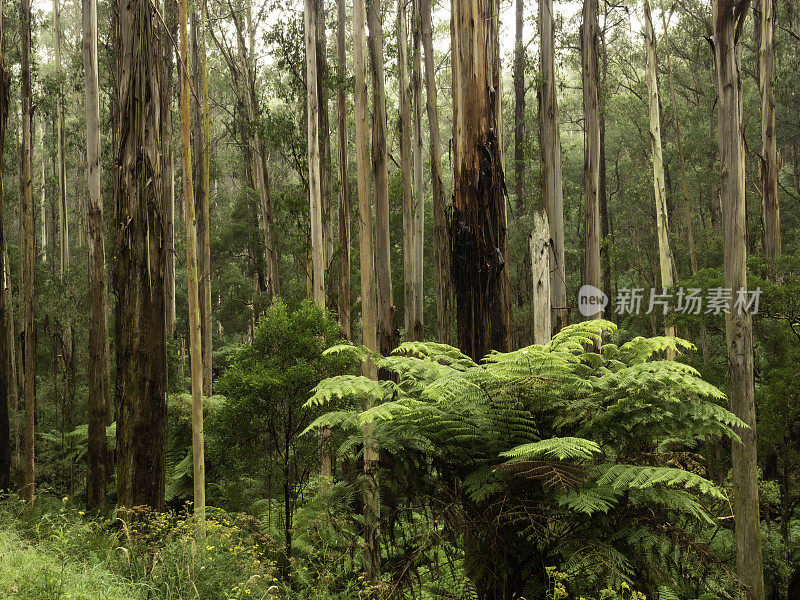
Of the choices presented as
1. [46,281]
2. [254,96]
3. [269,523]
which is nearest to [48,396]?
[46,281]

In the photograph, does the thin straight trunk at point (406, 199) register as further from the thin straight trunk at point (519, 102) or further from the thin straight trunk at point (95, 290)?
the thin straight trunk at point (95, 290)

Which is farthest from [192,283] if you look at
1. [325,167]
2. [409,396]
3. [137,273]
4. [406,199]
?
[325,167]

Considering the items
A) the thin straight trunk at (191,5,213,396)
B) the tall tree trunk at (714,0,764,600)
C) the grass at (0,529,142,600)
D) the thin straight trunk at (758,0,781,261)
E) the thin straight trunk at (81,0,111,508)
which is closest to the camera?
the grass at (0,529,142,600)

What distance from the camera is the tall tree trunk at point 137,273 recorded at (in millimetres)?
6844

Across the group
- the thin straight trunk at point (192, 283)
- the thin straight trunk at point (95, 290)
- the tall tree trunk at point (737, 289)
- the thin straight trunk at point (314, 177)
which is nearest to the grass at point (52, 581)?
the thin straight trunk at point (192, 283)

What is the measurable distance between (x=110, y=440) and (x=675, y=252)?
19.7 metres

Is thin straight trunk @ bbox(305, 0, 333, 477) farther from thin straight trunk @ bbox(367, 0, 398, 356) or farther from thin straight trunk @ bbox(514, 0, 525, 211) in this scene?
thin straight trunk @ bbox(514, 0, 525, 211)

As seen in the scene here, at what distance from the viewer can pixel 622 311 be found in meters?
22.1

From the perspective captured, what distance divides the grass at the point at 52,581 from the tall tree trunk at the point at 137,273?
6.14 feet

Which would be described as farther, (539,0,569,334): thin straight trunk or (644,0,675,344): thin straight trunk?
(644,0,675,344): thin straight trunk

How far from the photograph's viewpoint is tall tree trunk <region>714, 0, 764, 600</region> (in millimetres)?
6797

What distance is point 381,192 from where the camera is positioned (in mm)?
9203

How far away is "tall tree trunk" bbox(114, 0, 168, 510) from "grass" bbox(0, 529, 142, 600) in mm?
1871

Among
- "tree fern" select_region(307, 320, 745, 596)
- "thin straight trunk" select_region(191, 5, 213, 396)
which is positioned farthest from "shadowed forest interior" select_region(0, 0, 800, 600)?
"thin straight trunk" select_region(191, 5, 213, 396)
